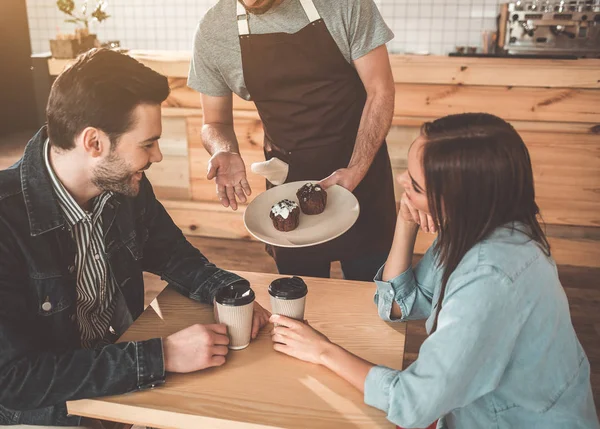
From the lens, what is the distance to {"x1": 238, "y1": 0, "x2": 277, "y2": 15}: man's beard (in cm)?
206

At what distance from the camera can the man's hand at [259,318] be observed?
141 centimetres

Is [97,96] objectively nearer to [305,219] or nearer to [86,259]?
[86,259]

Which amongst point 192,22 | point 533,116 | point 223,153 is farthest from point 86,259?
point 192,22

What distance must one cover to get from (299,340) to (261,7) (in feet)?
4.01

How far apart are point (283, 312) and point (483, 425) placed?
18.4 inches

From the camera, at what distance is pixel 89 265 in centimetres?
159

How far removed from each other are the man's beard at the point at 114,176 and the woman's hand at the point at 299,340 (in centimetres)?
52

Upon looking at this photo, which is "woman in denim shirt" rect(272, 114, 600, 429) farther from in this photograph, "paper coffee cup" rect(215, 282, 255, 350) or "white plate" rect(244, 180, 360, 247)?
"white plate" rect(244, 180, 360, 247)

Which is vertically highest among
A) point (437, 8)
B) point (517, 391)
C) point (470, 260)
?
point (437, 8)

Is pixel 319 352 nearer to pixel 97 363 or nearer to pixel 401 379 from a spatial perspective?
pixel 401 379

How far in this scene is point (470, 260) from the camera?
1.20 m

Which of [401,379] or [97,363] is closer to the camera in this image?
[401,379]

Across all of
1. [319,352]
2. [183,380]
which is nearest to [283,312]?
[319,352]

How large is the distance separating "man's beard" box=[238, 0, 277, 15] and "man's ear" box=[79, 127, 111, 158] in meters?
0.84
